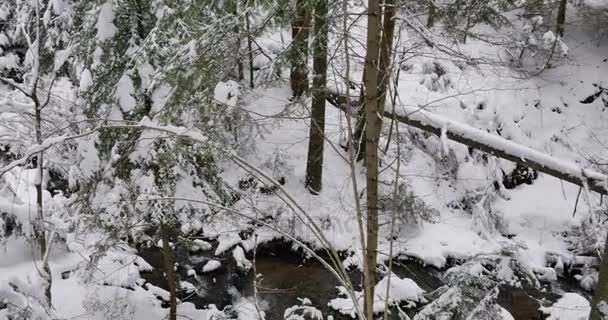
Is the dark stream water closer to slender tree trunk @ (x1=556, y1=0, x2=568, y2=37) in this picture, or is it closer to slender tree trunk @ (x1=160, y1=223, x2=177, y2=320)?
slender tree trunk @ (x1=160, y1=223, x2=177, y2=320)

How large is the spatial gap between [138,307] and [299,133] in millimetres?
5472

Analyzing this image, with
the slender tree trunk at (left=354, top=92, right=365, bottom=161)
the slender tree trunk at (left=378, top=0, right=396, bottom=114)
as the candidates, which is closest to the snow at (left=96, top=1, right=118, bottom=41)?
the slender tree trunk at (left=354, top=92, right=365, bottom=161)

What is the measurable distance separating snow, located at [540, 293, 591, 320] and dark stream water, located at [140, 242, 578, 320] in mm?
164

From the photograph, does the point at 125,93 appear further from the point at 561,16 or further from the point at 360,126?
the point at 561,16

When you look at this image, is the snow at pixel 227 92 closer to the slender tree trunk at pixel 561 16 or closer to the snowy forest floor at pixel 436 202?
the snowy forest floor at pixel 436 202

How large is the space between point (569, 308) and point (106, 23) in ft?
27.1

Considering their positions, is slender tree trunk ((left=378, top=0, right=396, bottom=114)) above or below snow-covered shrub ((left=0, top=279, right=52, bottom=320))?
above

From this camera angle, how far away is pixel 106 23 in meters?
5.98

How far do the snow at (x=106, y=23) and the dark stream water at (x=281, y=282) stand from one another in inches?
186

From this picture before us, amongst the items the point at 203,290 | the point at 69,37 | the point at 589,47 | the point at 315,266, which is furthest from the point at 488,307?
the point at 589,47

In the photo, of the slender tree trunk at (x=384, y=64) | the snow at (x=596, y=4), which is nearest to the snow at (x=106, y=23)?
the slender tree trunk at (x=384, y=64)

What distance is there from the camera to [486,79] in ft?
43.1

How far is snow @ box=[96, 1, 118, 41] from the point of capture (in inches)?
235

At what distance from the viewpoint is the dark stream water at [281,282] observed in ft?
28.8
